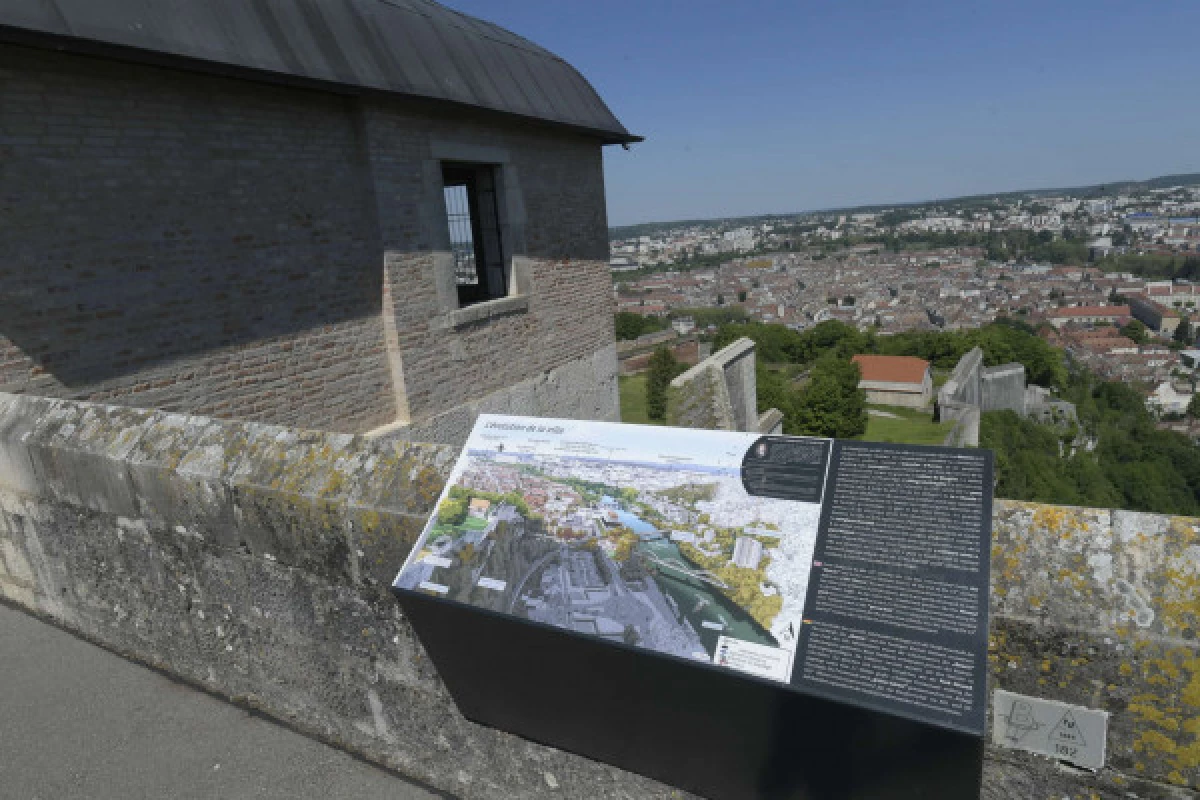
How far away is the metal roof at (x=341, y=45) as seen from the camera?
4.60 metres

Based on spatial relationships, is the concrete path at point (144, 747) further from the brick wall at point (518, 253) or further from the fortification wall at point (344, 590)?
the brick wall at point (518, 253)

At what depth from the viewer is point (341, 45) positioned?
21.2ft

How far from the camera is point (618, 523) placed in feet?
5.78

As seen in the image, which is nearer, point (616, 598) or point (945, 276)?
point (616, 598)

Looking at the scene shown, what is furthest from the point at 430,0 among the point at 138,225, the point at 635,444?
the point at 635,444

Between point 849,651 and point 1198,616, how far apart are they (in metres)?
0.64

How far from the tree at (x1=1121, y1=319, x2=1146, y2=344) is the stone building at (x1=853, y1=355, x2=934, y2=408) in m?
47.8

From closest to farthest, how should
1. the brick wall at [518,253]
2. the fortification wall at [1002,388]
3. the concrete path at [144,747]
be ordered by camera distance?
the concrete path at [144,747] < the brick wall at [518,253] < the fortification wall at [1002,388]

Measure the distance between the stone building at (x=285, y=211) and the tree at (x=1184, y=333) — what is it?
336 feet

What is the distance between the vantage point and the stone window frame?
7.69m

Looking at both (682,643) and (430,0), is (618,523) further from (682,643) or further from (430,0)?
(430,0)

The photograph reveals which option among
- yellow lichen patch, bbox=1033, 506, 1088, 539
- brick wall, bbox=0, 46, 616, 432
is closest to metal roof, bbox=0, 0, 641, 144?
brick wall, bbox=0, 46, 616, 432

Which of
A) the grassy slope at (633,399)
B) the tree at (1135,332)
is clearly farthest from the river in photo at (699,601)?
the tree at (1135,332)

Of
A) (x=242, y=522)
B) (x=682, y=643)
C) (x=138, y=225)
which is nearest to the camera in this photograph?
(x=682, y=643)
